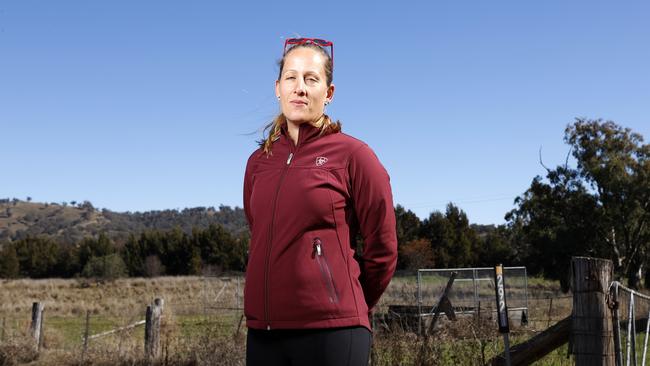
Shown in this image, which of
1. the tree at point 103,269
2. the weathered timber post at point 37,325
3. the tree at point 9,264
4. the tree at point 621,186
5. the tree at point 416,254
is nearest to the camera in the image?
the weathered timber post at point 37,325

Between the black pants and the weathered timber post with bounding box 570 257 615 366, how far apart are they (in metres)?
2.20

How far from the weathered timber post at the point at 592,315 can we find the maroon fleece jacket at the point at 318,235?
2107mm

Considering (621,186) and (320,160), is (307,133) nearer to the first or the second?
(320,160)

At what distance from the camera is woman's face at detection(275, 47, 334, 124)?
2.53 meters

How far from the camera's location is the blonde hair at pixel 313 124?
100 inches

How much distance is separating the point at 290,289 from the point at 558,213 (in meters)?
42.0

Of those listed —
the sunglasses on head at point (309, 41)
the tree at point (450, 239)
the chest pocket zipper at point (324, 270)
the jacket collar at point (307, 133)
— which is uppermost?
the tree at point (450, 239)

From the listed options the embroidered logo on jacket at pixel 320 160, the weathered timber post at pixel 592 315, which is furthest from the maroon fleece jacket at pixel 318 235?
the weathered timber post at pixel 592 315

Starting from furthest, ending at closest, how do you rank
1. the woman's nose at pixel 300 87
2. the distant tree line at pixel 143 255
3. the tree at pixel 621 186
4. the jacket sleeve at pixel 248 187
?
the distant tree line at pixel 143 255 → the tree at pixel 621 186 → the jacket sleeve at pixel 248 187 → the woman's nose at pixel 300 87

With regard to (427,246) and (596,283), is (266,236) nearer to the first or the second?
(596,283)

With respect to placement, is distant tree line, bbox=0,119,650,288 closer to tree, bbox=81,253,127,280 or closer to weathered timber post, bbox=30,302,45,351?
tree, bbox=81,253,127,280

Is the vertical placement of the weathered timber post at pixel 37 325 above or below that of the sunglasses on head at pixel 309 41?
below

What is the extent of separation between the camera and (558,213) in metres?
41.9

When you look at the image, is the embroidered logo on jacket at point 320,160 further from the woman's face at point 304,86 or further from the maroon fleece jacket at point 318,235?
the woman's face at point 304,86
